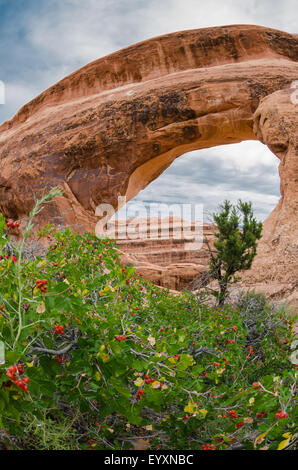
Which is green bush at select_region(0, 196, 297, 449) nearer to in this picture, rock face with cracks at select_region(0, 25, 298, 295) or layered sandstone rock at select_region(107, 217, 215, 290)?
rock face with cracks at select_region(0, 25, 298, 295)

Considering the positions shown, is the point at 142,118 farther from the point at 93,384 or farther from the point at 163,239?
the point at 163,239


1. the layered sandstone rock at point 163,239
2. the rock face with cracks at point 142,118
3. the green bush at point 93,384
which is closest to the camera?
the green bush at point 93,384

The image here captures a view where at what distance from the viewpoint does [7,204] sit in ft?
37.2

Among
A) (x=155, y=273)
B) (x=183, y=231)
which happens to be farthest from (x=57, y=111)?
(x=183, y=231)

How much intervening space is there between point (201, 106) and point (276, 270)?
17.4 ft

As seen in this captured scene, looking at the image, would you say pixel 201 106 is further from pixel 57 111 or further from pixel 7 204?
pixel 7 204

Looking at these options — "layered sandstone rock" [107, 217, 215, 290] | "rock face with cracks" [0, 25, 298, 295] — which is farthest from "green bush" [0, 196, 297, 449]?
"layered sandstone rock" [107, 217, 215, 290]

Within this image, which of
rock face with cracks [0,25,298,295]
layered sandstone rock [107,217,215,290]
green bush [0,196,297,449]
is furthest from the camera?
layered sandstone rock [107,217,215,290]

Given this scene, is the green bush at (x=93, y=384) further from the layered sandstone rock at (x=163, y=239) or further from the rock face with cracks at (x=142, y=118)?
the layered sandstone rock at (x=163, y=239)

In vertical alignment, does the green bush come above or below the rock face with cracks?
below

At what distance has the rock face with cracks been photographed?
952cm

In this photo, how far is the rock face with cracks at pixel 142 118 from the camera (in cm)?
952

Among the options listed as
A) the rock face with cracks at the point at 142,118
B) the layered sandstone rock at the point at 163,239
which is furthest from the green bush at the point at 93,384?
the layered sandstone rock at the point at 163,239
